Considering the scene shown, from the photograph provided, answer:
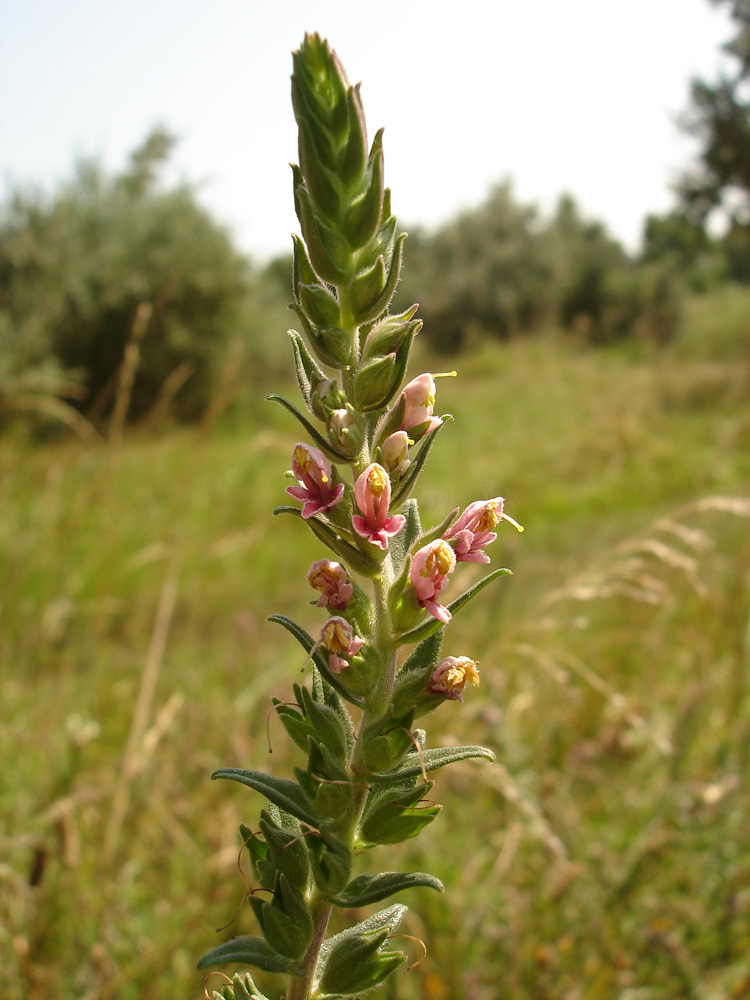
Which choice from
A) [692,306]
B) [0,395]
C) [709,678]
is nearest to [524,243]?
[692,306]

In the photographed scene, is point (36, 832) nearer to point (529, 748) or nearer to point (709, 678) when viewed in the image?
point (529, 748)

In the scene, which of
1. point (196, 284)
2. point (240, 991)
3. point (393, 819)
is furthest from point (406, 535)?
point (196, 284)

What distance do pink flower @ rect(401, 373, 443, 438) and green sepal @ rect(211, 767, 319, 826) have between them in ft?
1.86

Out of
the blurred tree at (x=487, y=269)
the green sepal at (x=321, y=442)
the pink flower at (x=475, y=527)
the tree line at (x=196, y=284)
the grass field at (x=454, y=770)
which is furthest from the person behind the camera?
the blurred tree at (x=487, y=269)

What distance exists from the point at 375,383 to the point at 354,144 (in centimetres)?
36

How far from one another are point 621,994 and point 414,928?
0.71 metres

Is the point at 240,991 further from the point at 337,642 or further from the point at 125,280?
the point at 125,280

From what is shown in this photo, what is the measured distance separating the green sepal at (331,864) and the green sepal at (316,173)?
35.9 inches

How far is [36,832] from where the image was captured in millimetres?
2811

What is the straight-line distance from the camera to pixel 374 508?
1.08 m

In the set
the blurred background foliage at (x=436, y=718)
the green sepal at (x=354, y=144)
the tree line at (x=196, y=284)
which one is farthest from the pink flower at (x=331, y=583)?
the tree line at (x=196, y=284)

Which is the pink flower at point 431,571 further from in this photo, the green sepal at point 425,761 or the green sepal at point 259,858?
the green sepal at point 259,858

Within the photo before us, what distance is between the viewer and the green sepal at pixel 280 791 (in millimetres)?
1031

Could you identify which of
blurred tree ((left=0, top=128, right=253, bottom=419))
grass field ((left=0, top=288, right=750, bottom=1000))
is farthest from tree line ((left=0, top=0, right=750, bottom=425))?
grass field ((left=0, top=288, right=750, bottom=1000))
